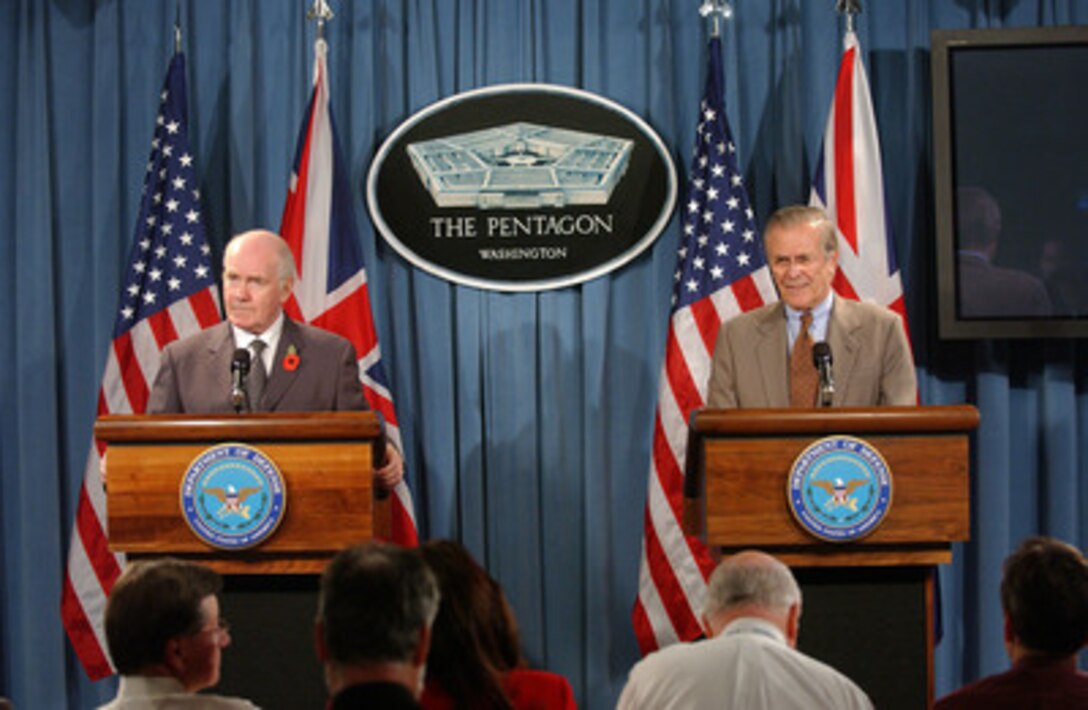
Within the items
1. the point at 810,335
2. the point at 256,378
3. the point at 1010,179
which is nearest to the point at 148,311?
the point at 256,378

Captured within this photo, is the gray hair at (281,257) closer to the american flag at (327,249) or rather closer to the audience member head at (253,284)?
the audience member head at (253,284)

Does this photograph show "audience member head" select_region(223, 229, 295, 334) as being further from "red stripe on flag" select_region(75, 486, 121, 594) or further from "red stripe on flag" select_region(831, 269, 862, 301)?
"red stripe on flag" select_region(831, 269, 862, 301)

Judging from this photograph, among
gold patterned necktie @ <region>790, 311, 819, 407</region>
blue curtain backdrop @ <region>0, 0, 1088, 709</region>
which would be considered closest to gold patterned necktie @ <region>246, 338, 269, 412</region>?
blue curtain backdrop @ <region>0, 0, 1088, 709</region>

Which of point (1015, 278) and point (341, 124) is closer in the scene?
point (1015, 278)

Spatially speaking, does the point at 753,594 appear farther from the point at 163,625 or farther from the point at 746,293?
the point at 746,293

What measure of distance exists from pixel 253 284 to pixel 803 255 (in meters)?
1.72

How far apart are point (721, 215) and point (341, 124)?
161 cm

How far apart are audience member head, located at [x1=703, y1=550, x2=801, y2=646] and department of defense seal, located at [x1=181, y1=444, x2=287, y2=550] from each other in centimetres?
126

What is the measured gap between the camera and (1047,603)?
2.85 meters

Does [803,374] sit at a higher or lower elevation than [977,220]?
lower

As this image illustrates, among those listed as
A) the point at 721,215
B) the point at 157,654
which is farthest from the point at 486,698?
the point at 721,215

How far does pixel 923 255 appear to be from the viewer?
6.14 m

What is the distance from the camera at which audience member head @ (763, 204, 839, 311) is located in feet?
15.7

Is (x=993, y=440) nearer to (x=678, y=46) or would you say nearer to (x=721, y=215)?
(x=721, y=215)
